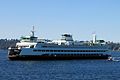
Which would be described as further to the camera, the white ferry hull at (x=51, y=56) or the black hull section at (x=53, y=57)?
the white ferry hull at (x=51, y=56)

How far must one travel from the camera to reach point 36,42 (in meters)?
138

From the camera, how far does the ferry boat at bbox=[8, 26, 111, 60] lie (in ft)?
425

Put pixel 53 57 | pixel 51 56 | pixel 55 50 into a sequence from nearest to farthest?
pixel 51 56 → pixel 53 57 → pixel 55 50

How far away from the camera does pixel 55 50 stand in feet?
451

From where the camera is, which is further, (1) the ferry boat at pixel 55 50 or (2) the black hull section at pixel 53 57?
(1) the ferry boat at pixel 55 50

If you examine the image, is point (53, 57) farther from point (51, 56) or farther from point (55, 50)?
point (55, 50)

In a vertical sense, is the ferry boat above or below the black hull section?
above

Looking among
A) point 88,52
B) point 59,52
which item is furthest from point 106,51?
point 59,52

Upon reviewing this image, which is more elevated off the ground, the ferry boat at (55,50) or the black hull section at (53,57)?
the ferry boat at (55,50)

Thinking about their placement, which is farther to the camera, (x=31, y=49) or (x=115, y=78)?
(x=31, y=49)

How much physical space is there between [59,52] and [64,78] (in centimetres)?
6280

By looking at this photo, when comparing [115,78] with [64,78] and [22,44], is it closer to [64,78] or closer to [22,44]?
[64,78]

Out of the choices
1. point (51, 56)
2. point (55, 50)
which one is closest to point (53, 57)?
point (51, 56)

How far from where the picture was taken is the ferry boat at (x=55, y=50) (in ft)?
425
